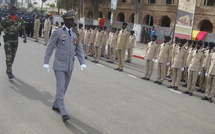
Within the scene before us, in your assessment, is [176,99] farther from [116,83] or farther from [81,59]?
[81,59]

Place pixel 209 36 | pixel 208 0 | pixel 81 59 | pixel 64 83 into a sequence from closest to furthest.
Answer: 1. pixel 64 83
2. pixel 81 59
3. pixel 209 36
4. pixel 208 0

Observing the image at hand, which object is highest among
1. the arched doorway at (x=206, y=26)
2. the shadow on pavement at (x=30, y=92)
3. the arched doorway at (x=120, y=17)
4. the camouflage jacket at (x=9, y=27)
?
the arched doorway at (x=120, y=17)

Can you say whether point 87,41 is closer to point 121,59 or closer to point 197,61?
point 121,59

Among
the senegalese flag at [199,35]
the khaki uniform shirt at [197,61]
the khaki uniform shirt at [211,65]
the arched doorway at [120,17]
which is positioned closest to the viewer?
the khaki uniform shirt at [211,65]

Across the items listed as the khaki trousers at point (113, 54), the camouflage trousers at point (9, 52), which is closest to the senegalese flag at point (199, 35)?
the khaki trousers at point (113, 54)

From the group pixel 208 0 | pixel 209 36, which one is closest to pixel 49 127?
pixel 209 36

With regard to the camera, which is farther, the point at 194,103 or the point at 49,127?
the point at 194,103

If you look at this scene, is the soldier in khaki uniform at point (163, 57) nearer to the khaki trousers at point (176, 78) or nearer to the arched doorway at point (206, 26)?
the khaki trousers at point (176, 78)

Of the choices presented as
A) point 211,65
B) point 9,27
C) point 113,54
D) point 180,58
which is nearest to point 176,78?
point 180,58

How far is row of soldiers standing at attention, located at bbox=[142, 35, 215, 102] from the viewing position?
7793mm

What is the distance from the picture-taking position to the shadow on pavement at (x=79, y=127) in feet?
14.2

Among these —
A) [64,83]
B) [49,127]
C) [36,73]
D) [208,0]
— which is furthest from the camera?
[208,0]

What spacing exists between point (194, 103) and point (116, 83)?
2.58 meters

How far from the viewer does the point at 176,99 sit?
23.8 ft
